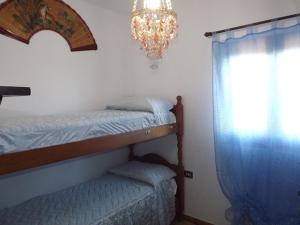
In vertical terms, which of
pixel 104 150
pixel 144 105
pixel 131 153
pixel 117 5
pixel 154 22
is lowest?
pixel 131 153

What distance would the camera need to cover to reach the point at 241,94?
229cm

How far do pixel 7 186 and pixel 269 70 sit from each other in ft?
8.49

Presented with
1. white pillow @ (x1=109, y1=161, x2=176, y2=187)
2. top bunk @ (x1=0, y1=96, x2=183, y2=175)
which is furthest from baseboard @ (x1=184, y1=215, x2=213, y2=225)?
top bunk @ (x1=0, y1=96, x2=183, y2=175)

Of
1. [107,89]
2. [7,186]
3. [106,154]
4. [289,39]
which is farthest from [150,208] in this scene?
[289,39]

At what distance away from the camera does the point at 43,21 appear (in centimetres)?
245

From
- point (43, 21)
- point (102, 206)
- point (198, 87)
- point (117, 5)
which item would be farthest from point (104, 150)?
point (117, 5)

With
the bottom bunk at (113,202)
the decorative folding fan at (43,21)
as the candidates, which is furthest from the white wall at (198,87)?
the decorative folding fan at (43,21)

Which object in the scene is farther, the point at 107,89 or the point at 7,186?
the point at 107,89

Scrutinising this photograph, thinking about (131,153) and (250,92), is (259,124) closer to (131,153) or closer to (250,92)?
(250,92)

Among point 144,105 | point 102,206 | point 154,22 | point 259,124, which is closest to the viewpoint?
point 154,22

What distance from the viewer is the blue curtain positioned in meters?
2.04

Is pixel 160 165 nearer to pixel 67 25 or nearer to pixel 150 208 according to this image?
pixel 150 208

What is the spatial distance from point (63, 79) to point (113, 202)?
1.43 meters

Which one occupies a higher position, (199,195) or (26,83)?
(26,83)
